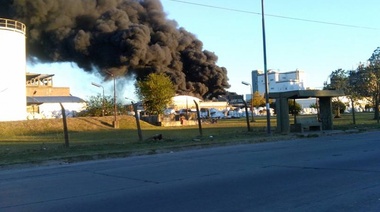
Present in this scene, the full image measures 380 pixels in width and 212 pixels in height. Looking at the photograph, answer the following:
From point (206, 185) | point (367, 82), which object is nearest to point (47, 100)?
point (367, 82)

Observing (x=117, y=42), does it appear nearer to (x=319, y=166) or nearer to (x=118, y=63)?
(x=118, y=63)

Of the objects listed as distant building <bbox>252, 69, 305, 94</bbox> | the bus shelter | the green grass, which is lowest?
the green grass

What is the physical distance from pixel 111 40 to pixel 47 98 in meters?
16.8

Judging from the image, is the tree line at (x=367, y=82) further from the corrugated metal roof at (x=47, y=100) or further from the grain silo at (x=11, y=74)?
the corrugated metal roof at (x=47, y=100)

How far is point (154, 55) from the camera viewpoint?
9000cm

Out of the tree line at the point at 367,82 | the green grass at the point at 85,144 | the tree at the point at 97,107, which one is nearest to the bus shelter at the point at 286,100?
the green grass at the point at 85,144

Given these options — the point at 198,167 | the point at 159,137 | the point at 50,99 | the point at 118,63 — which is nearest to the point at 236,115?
the point at 118,63

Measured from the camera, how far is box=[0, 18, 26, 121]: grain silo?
50344 millimetres

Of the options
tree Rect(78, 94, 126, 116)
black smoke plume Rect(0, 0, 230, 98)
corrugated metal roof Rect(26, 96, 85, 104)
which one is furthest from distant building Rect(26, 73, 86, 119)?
Answer: tree Rect(78, 94, 126, 116)

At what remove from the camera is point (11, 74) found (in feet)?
168

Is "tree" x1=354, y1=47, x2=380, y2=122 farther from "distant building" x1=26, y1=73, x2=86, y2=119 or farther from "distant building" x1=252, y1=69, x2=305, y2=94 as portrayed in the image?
"distant building" x1=252, y1=69, x2=305, y2=94

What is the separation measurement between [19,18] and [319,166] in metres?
79.0

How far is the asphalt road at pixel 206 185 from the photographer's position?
7.11m

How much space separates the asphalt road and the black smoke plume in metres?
72.5
